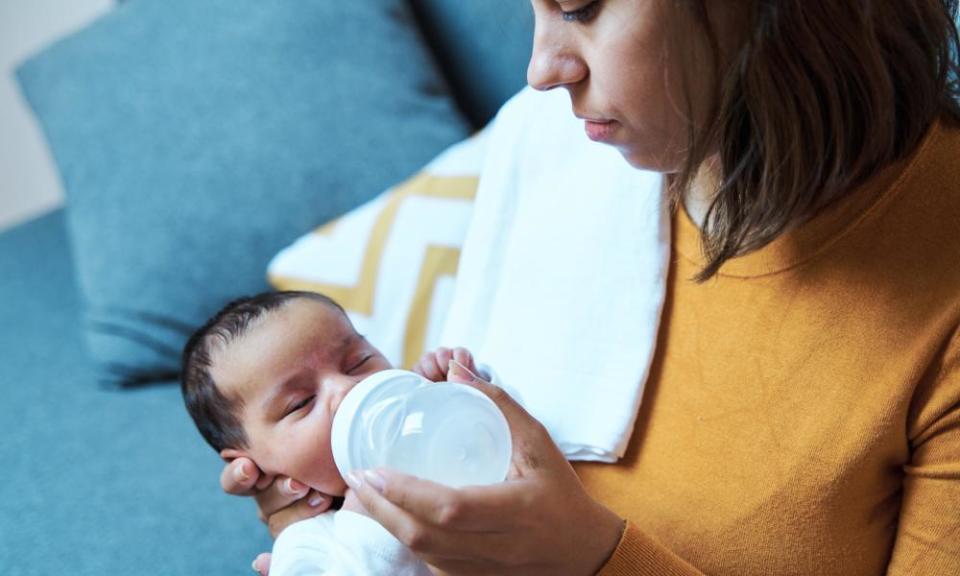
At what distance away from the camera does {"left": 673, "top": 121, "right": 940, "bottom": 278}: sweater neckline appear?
948 millimetres

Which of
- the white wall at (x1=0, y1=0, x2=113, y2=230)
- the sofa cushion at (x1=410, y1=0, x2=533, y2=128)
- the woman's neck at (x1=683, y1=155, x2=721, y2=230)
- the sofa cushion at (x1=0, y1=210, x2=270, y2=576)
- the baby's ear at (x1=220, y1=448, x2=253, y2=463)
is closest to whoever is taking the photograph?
the woman's neck at (x1=683, y1=155, x2=721, y2=230)

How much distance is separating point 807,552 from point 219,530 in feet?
2.53

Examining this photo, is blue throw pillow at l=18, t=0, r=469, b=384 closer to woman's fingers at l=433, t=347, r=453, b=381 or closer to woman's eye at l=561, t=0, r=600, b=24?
woman's fingers at l=433, t=347, r=453, b=381

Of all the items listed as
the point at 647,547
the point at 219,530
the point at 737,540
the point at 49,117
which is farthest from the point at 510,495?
the point at 49,117

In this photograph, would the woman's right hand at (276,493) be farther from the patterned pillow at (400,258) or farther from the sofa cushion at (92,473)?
the patterned pillow at (400,258)

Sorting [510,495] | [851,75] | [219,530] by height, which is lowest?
[219,530]

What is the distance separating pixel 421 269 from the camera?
4.93 feet

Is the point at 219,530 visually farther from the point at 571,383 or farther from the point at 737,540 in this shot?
the point at 737,540

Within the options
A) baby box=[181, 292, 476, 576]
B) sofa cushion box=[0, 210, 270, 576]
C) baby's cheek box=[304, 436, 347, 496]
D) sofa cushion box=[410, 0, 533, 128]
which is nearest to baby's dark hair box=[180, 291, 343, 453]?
baby box=[181, 292, 476, 576]

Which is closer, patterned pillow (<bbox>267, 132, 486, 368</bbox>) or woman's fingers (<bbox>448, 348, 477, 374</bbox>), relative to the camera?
woman's fingers (<bbox>448, 348, 477, 374</bbox>)

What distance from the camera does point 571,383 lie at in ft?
3.85

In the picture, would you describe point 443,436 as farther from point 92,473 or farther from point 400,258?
point 92,473

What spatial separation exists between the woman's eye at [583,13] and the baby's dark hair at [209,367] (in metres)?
0.49

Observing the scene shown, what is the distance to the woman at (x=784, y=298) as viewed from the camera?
86 cm
